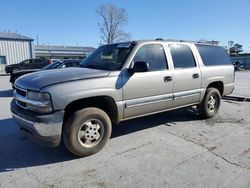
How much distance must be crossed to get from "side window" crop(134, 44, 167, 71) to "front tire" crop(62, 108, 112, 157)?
1337 millimetres

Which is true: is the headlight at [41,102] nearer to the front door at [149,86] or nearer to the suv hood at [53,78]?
the suv hood at [53,78]

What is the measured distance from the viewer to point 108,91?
3896 mm

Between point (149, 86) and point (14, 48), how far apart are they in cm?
2895

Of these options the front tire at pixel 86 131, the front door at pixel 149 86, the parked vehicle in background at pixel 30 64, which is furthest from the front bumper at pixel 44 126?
the parked vehicle in background at pixel 30 64

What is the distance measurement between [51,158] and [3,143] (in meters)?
1.30

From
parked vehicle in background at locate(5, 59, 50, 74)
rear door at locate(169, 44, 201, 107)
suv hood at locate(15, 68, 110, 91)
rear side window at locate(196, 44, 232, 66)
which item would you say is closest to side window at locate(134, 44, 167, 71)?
rear door at locate(169, 44, 201, 107)

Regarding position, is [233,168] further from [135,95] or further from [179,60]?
[179,60]

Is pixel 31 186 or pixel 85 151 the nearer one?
pixel 31 186

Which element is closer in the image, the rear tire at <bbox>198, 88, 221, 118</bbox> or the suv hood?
the suv hood

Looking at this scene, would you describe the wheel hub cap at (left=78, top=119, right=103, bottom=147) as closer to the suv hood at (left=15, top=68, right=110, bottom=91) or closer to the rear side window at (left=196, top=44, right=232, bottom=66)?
the suv hood at (left=15, top=68, right=110, bottom=91)

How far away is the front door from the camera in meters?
4.21

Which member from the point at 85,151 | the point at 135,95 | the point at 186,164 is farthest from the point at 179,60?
the point at 85,151

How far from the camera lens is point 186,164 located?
3.57 metres

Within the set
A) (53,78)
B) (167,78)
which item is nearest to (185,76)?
(167,78)
